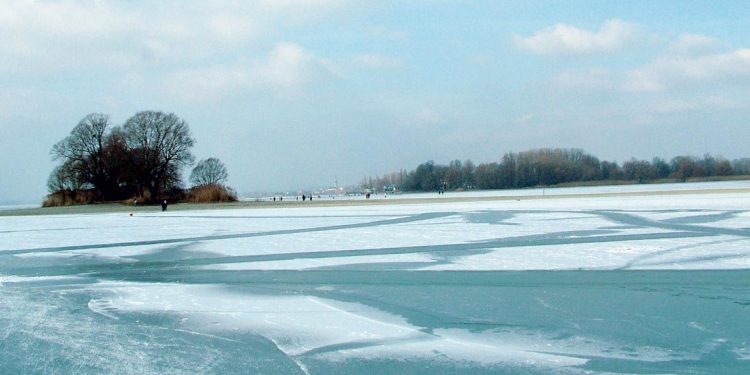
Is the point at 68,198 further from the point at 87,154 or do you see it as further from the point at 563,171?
the point at 563,171

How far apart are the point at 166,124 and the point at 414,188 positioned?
83867 millimetres

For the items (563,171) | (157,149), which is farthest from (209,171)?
(563,171)

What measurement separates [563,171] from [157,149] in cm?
7675

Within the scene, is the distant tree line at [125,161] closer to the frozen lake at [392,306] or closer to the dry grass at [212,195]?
the dry grass at [212,195]

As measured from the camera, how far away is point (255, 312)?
28.3 feet

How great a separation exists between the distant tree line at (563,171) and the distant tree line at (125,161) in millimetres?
56237

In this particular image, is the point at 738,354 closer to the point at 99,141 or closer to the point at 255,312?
the point at 255,312

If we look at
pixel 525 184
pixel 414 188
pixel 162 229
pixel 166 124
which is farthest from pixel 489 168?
pixel 162 229

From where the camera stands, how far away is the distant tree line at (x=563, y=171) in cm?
10888

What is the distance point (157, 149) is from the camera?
6306cm

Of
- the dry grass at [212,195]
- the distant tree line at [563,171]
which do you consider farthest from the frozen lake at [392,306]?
the distant tree line at [563,171]

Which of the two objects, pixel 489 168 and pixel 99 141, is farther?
pixel 489 168

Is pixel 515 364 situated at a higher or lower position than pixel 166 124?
lower

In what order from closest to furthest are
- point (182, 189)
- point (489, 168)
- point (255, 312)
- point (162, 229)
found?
point (255, 312), point (162, 229), point (182, 189), point (489, 168)
